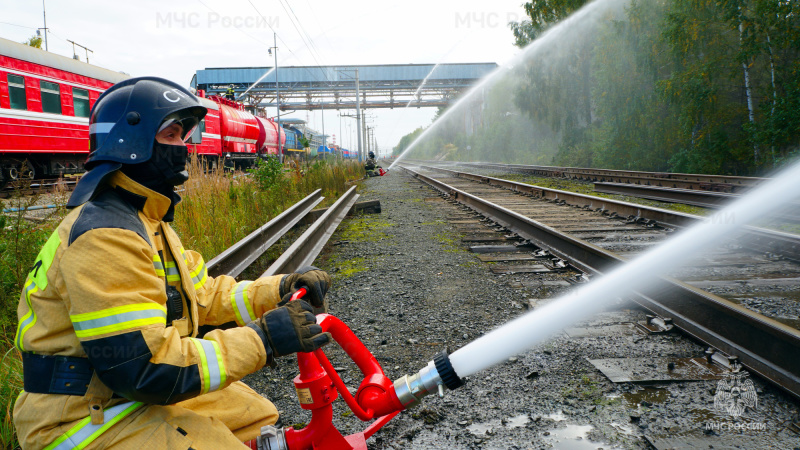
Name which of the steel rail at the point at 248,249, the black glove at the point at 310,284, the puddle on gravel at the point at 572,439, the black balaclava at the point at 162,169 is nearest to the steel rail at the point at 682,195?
the puddle on gravel at the point at 572,439

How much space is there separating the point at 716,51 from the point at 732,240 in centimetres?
1363

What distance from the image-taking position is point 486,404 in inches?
107

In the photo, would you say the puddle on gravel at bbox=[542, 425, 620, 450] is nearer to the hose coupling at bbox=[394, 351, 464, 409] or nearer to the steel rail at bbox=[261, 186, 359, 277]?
the hose coupling at bbox=[394, 351, 464, 409]

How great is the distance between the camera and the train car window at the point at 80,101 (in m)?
13.4

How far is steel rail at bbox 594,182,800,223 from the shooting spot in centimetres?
934

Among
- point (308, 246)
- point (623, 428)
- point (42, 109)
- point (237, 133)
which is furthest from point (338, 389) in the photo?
point (237, 133)

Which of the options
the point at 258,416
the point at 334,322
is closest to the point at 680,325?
the point at 334,322

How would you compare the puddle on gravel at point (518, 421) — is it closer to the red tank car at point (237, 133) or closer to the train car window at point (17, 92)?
the train car window at point (17, 92)

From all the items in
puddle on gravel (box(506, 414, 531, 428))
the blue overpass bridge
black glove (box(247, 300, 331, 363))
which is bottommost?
puddle on gravel (box(506, 414, 531, 428))

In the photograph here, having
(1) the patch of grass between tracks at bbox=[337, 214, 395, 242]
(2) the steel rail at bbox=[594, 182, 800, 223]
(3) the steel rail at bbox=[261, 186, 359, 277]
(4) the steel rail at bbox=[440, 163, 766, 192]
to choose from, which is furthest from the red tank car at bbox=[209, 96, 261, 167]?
(2) the steel rail at bbox=[594, 182, 800, 223]

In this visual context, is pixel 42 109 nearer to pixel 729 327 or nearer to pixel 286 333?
pixel 286 333

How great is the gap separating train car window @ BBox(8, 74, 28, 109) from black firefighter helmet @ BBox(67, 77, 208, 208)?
40.7 feet

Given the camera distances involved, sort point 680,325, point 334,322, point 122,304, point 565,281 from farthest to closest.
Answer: point 565,281 < point 680,325 < point 334,322 < point 122,304

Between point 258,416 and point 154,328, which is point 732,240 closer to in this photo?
point 258,416
